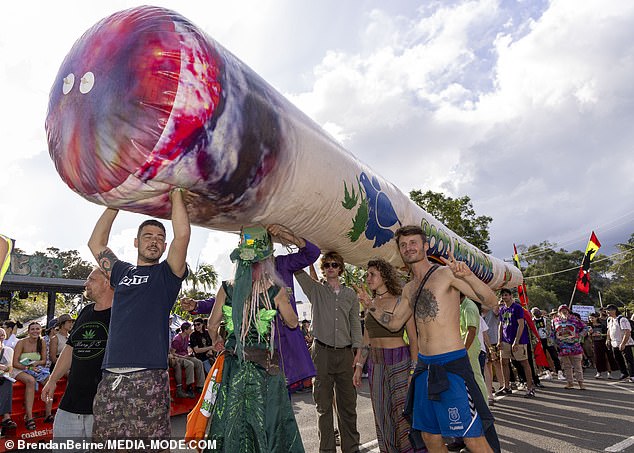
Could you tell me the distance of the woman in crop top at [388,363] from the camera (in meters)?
3.62

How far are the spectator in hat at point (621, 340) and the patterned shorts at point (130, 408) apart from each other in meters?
10.6

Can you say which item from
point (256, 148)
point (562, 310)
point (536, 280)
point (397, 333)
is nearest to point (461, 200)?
point (562, 310)

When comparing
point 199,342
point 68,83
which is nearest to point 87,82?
point 68,83

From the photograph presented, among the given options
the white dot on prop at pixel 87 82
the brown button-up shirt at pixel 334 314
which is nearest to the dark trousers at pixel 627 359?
the brown button-up shirt at pixel 334 314

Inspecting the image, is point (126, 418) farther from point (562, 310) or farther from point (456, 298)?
point (562, 310)

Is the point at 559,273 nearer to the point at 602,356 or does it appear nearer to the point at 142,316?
the point at 602,356

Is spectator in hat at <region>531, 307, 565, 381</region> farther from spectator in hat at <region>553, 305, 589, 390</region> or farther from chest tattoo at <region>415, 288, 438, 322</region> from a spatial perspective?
chest tattoo at <region>415, 288, 438, 322</region>

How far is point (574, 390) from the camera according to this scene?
27.4ft

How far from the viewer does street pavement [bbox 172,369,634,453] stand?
4523mm

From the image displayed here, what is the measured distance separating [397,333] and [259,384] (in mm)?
1509

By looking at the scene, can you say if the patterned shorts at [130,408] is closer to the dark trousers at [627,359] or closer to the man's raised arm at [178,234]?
the man's raised arm at [178,234]

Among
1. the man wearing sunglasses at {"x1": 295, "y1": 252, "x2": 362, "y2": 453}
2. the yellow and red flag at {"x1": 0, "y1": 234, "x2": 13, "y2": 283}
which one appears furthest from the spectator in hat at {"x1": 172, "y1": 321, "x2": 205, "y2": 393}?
the yellow and red flag at {"x1": 0, "y1": 234, "x2": 13, "y2": 283}

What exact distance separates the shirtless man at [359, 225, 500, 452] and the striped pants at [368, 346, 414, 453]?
592 millimetres

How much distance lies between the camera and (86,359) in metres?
2.82
